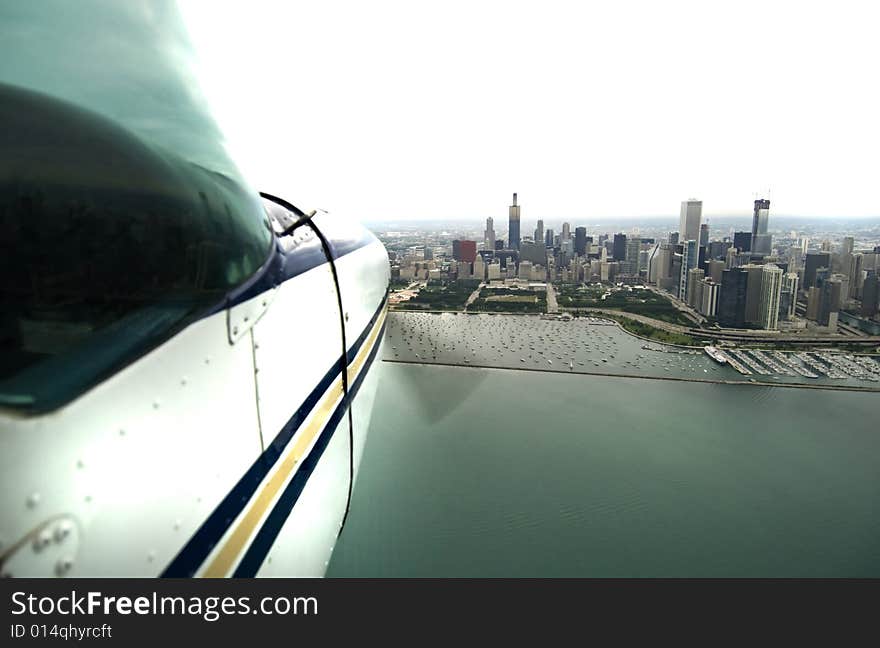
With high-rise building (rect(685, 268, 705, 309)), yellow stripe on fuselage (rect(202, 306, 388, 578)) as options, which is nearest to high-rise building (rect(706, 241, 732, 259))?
high-rise building (rect(685, 268, 705, 309))

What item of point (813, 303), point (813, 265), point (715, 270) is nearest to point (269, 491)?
point (813, 303)

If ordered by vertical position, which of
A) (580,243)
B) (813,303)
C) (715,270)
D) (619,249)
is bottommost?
(813,303)

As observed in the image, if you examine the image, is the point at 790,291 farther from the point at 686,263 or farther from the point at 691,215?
the point at 691,215

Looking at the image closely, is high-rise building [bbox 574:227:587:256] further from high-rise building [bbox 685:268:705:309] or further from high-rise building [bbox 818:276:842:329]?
high-rise building [bbox 818:276:842:329]

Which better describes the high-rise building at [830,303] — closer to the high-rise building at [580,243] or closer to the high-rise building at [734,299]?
the high-rise building at [734,299]

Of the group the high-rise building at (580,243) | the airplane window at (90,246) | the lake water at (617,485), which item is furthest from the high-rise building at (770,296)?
the airplane window at (90,246)
